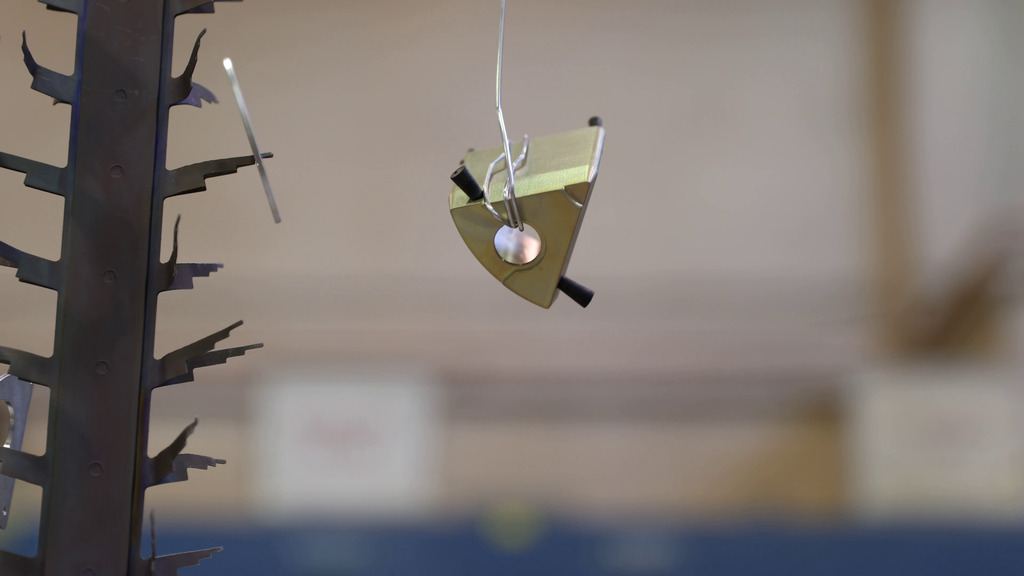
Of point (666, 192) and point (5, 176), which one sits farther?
point (666, 192)

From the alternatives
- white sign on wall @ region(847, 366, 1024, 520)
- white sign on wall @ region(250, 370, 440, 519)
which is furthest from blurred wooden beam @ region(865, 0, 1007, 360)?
white sign on wall @ region(250, 370, 440, 519)

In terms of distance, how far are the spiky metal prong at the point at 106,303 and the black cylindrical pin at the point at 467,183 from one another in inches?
4.4

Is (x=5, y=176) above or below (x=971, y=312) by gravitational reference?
above

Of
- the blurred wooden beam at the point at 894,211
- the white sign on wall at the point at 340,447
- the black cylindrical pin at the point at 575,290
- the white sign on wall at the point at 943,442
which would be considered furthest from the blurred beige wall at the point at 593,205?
the black cylindrical pin at the point at 575,290

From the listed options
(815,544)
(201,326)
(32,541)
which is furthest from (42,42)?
(815,544)

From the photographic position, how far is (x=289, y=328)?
3.72m

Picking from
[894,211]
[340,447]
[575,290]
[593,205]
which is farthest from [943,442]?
[575,290]

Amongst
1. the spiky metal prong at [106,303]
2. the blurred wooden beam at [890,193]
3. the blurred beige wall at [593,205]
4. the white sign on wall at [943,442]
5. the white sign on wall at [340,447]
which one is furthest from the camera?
the blurred wooden beam at [890,193]

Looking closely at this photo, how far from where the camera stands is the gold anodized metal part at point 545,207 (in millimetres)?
493

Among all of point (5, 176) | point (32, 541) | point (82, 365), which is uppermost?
point (5, 176)

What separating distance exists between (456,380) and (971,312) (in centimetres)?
203

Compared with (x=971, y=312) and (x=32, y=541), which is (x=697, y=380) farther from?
(x=32, y=541)

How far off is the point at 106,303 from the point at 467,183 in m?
0.20

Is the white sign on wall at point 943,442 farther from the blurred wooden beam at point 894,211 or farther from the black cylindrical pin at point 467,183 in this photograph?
the black cylindrical pin at point 467,183
